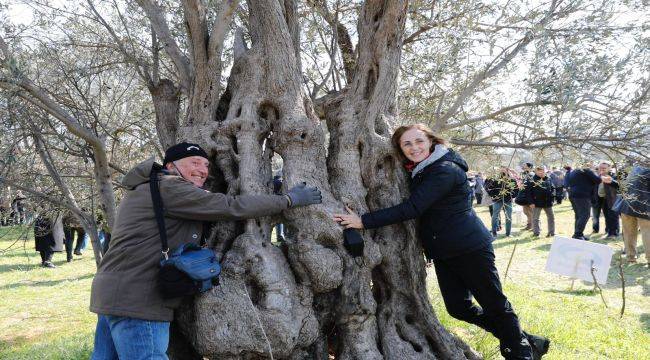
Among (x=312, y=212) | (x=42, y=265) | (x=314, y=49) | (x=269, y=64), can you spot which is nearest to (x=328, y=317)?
(x=312, y=212)

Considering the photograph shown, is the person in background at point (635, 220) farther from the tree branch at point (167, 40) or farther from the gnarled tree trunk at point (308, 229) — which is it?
the tree branch at point (167, 40)

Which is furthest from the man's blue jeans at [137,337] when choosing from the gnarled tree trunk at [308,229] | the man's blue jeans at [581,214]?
the man's blue jeans at [581,214]

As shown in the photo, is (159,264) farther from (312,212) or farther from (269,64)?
(269,64)

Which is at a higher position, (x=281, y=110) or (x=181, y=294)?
(x=281, y=110)

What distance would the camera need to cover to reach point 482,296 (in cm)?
390

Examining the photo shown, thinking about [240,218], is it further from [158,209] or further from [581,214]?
[581,214]

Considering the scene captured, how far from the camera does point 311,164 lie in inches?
171

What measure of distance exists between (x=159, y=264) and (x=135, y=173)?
70 cm

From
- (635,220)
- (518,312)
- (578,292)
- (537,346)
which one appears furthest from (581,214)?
(537,346)

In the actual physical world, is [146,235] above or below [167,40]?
below

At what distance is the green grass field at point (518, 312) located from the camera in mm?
5699

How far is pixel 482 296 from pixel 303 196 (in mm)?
1733

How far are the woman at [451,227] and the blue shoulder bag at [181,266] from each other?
1.20m

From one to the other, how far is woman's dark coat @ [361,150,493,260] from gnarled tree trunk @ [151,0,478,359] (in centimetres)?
45
